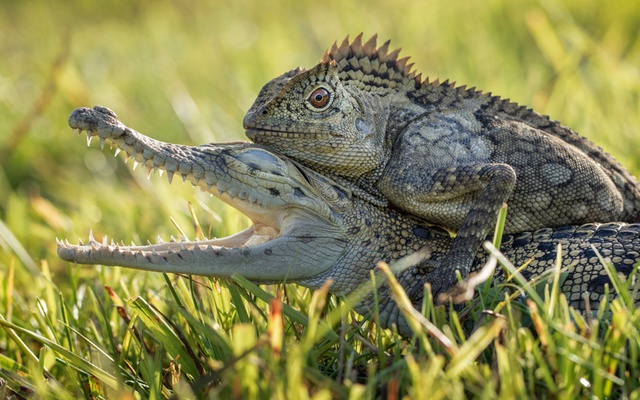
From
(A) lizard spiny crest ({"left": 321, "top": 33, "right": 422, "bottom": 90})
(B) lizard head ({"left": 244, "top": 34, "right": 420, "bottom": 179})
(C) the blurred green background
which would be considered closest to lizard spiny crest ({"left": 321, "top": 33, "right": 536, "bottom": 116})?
(A) lizard spiny crest ({"left": 321, "top": 33, "right": 422, "bottom": 90})

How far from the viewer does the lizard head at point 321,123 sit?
4.34 metres

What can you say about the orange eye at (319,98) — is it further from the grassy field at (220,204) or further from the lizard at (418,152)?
the grassy field at (220,204)

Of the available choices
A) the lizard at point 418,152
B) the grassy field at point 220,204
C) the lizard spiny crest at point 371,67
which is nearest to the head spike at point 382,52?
the lizard spiny crest at point 371,67

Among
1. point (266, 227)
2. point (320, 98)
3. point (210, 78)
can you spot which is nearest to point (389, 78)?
point (320, 98)

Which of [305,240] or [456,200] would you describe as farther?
[456,200]

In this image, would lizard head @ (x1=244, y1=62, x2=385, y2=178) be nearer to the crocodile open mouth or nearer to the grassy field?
the crocodile open mouth

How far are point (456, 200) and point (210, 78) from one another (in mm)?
6996

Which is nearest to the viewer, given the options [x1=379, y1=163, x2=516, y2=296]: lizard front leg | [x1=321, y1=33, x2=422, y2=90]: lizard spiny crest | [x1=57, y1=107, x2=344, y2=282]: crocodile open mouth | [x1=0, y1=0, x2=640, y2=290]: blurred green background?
[x1=57, y1=107, x2=344, y2=282]: crocodile open mouth

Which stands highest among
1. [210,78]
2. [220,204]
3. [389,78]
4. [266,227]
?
[210,78]

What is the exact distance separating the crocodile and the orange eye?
0.35m

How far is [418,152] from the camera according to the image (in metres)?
4.35

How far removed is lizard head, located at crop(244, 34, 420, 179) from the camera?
14.2ft

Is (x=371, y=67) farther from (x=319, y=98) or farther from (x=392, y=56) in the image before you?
(x=319, y=98)

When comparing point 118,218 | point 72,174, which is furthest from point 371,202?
point 72,174
